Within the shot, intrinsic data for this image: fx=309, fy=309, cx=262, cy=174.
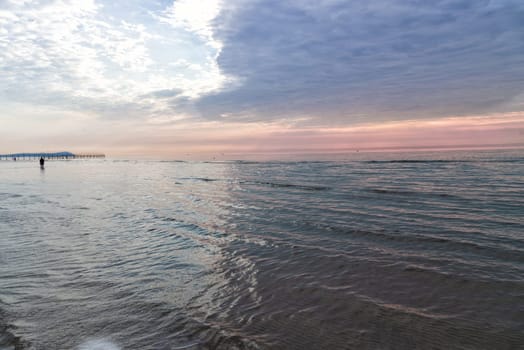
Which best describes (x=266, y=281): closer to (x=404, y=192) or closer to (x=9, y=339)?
(x=9, y=339)

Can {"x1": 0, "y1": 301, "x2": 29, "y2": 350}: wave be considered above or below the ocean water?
above

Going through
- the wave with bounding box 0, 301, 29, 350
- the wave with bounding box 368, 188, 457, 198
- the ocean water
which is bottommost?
the ocean water

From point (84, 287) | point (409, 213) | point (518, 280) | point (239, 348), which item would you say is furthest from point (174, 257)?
point (409, 213)

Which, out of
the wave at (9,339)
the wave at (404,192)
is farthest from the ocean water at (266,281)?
the wave at (404,192)

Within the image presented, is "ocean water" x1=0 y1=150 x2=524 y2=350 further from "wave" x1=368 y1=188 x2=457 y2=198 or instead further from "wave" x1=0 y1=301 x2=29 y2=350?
"wave" x1=368 y1=188 x2=457 y2=198

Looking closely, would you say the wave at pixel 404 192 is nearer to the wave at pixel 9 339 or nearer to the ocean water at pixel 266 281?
the ocean water at pixel 266 281

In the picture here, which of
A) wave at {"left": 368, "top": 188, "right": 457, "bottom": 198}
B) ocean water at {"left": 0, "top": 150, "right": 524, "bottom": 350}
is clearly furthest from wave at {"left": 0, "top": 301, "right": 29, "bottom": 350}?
wave at {"left": 368, "top": 188, "right": 457, "bottom": 198}

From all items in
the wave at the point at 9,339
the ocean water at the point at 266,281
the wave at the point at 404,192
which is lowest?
the ocean water at the point at 266,281

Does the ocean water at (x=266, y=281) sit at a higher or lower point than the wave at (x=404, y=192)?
lower

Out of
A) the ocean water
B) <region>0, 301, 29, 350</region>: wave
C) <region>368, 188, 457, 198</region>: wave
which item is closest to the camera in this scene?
<region>0, 301, 29, 350</region>: wave

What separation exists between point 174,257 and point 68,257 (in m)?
3.20

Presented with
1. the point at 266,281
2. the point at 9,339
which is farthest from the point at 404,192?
the point at 9,339

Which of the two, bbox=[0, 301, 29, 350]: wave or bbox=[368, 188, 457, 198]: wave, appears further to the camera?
bbox=[368, 188, 457, 198]: wave

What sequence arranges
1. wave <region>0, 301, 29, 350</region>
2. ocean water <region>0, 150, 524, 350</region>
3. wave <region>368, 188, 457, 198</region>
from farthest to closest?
wave <region>368, 188, 457, 198</region>
ocean water <region>0, 150, 524, 350</region>
wave <region>0, 301, 29, 350</region>
